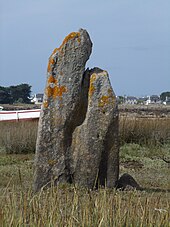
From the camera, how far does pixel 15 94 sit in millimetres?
75750

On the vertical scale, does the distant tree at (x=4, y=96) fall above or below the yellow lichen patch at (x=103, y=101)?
above

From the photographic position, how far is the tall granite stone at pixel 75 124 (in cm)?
900

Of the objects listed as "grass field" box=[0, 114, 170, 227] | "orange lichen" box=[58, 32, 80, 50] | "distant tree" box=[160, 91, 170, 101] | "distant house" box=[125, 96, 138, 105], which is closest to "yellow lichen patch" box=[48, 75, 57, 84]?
"orange lichen" box=[58, 32, 80, 50]

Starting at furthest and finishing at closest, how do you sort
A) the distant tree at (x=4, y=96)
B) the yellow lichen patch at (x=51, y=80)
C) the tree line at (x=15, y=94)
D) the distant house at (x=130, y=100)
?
the distant house at (x=130, y=100) < the tree line at (x=15, y=94) < the distant tree at (x=4, y=96) < the yellow lichen patch at (x=51, y=80)

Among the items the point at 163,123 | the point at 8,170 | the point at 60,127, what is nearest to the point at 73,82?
the point at 60,127

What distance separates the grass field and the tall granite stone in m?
0.35

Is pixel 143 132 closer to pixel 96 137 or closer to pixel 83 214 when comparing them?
pixel 96 137

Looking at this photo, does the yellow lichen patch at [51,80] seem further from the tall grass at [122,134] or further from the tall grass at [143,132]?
the tall grass at [143,132]

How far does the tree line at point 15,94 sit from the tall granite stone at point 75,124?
6320 centimetres

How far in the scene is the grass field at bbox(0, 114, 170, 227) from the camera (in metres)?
5.34

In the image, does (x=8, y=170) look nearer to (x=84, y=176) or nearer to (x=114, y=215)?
(x=84, y=176)

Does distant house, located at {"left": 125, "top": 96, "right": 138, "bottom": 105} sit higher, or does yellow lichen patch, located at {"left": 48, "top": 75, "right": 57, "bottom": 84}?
distant house, located at {"left": 125, "top": 96, "right": 138, "bottom": 105}

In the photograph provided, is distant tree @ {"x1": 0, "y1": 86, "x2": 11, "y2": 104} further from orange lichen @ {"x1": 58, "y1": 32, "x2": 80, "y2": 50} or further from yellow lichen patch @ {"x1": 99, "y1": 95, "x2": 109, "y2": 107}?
yellow lichen patch @ {"x1": 99, "y1": 95, "x2": 109, "y2": 107}

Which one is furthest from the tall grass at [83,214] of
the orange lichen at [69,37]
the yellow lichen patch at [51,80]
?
the orange lichen at [69,37]
